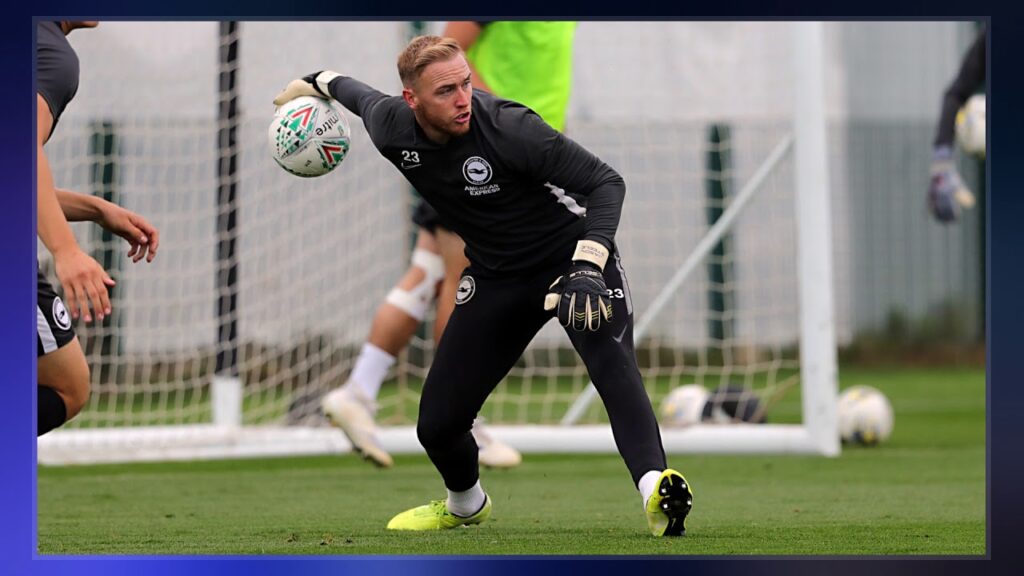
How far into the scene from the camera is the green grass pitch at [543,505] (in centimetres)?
400

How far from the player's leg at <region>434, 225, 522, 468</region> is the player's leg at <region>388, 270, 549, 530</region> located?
1.45 m

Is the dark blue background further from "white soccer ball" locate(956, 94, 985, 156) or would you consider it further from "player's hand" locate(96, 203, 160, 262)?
"white soccer ball" locate(956, 94, 985, 156)

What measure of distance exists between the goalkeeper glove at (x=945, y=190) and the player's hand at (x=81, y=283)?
5450 mm

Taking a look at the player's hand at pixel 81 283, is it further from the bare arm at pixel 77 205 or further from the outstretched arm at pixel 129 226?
the bare arm at pixel 77 205

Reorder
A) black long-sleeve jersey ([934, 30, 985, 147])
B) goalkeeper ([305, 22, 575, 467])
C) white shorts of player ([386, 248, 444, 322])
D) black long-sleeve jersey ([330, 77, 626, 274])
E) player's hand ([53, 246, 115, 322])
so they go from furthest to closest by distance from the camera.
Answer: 1. black long-sleeve jersey ([934, 30, 985, 147])
2. white shorts of player ([386, 248, 444, 322])
3. goalkeeper ([305, 22, 575, 467])
4. black long-sleeve jersey ([330, 77, 626, 274])
5. player's hand ([53, 246, 115, 322])

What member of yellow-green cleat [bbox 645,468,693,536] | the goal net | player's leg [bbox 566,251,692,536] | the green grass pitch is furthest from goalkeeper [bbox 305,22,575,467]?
yellow-green cleat [bbox 645,468,693,536]

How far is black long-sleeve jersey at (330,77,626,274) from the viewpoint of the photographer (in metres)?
4.05

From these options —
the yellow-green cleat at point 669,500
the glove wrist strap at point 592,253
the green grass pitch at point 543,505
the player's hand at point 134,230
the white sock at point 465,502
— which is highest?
the player's hand at point 134,230

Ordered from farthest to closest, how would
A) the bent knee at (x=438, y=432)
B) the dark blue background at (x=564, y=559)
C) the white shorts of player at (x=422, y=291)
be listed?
the white shorts of player at (x=422, y=291), the bent knee at (x=438, y=432), the dark blue background at (x=564, y=559)

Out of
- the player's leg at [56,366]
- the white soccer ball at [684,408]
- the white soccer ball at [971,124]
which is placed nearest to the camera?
the player's leg at [56,366]

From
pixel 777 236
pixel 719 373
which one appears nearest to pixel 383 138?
pixel 719 373

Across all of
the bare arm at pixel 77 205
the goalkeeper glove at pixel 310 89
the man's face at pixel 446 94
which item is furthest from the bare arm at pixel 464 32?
the bare arm at pixel 77 205

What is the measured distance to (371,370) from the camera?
620 centimetres

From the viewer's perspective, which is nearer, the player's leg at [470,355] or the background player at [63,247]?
Answer: the background player at [63,247]
